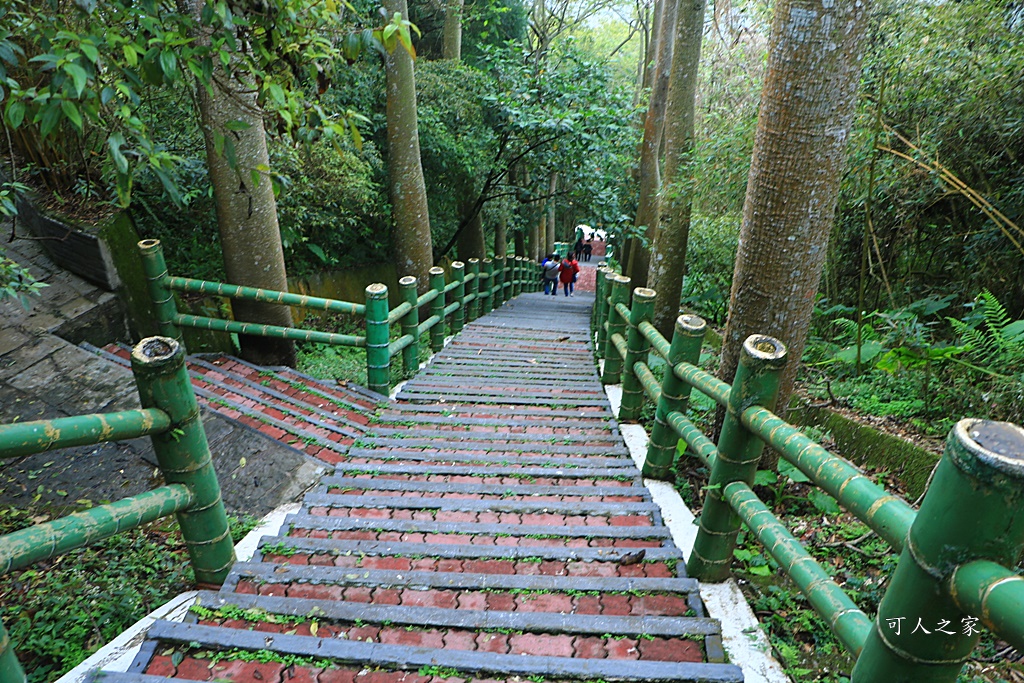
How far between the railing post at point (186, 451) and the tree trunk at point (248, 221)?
3.01 meters

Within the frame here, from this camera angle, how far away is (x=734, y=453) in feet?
7.14

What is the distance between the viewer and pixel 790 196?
3.10 m

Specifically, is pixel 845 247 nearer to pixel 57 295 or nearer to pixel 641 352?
pixel 641 352

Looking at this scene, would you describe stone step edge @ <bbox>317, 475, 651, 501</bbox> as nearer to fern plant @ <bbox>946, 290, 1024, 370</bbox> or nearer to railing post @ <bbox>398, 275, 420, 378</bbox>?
railing post @ <bbox>398, 275, 420, 378</bbox>

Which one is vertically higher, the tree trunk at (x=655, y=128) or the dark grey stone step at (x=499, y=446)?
the tree trunk at (x=655, y=128)

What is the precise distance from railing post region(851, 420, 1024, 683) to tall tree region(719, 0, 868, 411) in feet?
7.57

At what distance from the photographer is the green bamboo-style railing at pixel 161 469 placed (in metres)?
1.50

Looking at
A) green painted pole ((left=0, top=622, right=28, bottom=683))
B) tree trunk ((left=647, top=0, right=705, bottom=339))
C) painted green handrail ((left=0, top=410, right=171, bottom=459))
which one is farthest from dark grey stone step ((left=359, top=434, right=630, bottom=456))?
tree trunk ((left=647, top=0, right=705, bottom=339))

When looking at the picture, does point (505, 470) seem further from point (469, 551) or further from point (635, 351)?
point (635, 351)

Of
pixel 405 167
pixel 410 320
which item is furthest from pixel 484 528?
pixel 405 167

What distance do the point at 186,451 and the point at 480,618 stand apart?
3.96 feet

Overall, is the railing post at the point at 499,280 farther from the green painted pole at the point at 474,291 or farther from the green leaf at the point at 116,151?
the green leaf at the point at 116,151

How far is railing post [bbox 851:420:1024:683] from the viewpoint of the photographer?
997 mm

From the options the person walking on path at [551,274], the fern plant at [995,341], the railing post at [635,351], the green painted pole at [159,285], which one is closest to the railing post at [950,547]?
the railing post at [635,351]
